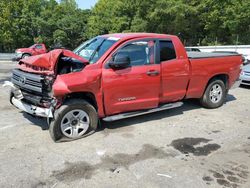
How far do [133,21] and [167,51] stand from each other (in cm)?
2970

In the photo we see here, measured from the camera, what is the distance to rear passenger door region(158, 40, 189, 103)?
5968 mm

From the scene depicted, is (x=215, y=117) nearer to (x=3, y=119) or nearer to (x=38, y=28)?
(x=3, y=119)

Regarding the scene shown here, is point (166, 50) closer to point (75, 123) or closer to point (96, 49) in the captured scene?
point (96, 49)

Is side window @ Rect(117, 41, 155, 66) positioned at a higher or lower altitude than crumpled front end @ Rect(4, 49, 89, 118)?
higher

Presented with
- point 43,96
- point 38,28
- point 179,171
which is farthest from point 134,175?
point 38,28

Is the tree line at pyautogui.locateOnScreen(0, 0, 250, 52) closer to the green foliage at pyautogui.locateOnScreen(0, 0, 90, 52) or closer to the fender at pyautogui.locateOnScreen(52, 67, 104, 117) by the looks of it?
the green foliage at pyautogui.locateOnScreen(0, 0, 90, 52)

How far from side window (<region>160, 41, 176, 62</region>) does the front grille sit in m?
2.57

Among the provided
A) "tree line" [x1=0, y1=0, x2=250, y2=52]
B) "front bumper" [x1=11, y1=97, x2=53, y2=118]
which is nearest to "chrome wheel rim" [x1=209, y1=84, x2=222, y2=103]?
"front bumper" [x1=11, y1=97, x2=53, y2=118]

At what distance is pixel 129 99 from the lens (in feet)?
18.2

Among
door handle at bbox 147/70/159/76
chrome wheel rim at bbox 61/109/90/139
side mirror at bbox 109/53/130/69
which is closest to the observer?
chrome wheel rim at bbox 61/109/90/139

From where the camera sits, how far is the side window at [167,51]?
6.01 m

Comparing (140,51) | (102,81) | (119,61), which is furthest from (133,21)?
(102,81)

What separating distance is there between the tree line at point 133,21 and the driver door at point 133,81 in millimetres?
26833

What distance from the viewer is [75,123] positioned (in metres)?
5.12
